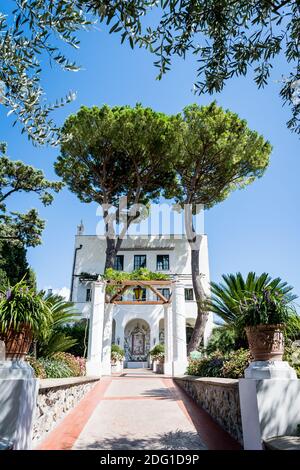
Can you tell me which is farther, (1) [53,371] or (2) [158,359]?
(2) [158,359]

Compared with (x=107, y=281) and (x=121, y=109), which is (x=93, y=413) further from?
(x=121, y=109)

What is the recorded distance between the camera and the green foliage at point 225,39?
116 inches

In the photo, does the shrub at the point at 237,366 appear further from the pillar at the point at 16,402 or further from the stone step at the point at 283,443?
the pillar at the point at 16,402

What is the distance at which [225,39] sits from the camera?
3416mm

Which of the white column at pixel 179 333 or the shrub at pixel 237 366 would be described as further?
the white column at pixel 179 333

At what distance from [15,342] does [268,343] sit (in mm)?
2578

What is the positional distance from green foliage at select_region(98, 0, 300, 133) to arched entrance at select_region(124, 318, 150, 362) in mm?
20467

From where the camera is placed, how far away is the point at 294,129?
157 inches

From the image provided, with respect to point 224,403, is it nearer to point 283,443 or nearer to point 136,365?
point 283,443

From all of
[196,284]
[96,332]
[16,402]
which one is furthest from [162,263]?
[16,402]

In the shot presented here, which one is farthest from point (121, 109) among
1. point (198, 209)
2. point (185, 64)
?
point (185, 64)

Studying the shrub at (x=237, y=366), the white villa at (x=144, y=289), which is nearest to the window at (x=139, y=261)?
the white villa at (x=144, y=289)

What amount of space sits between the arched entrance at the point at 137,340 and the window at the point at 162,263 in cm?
430

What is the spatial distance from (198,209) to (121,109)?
762 cm
